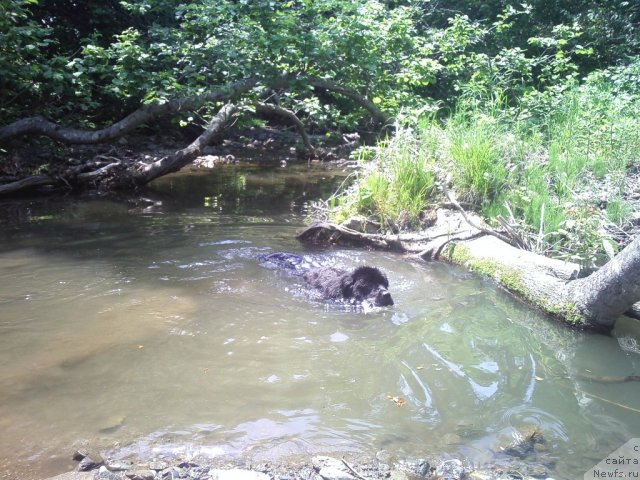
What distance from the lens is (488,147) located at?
21.9 feet

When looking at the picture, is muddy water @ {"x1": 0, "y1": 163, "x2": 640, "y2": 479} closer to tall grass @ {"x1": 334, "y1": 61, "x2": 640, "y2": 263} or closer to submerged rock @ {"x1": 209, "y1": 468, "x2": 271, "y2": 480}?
submerged rock @ {"x1": 209, "y1": 468, "x2": 271, "y2": 480}

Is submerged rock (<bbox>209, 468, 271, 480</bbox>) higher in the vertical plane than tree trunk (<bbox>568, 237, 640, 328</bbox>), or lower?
lower

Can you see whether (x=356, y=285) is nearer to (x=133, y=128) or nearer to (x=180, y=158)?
(x=180, y=158)

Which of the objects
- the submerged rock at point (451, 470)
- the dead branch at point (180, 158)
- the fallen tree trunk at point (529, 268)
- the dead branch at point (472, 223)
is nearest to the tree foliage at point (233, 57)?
the dead branch at point (180, 158)

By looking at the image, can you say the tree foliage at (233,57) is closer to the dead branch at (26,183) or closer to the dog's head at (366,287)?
the dead branch at (26,183)

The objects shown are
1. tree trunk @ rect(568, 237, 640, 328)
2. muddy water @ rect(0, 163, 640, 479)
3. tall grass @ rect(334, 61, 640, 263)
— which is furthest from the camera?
tall grass @ rect(334, 61, 640, 263)

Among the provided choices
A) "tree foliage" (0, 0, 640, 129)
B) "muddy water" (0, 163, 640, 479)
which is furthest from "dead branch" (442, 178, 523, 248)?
"tree foliage" (0, 0, 640, 129)

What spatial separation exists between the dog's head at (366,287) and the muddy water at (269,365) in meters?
0.15

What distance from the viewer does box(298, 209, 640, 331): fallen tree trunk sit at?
4168mm

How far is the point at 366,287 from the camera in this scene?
16.1ft

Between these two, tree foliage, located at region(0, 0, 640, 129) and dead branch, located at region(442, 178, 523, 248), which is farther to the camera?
tree foliage, located at region(0, 0, 640, 129)

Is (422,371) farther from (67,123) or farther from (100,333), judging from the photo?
(67,123)

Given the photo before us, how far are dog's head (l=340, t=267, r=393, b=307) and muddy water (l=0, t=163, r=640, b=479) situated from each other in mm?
150

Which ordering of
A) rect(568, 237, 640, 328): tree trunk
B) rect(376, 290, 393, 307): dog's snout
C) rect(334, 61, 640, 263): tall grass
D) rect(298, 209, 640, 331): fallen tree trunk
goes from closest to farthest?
rect(568, 237, 640, 328): tree trunk
rect(298, 209, 640, 331): fallen tree trunk
rect(376, 290, 393, 307): dog's snout
rect(334, 61, 640, 263): tall grass
